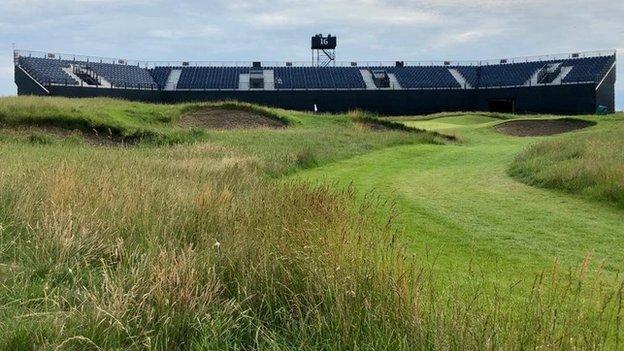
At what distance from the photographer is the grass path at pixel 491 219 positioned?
26.4 feet

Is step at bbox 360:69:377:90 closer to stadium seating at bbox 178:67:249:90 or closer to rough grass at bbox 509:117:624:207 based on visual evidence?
stadium seating at bbox 178:67:249:90

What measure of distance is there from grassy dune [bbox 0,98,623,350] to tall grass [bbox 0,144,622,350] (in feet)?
0.05

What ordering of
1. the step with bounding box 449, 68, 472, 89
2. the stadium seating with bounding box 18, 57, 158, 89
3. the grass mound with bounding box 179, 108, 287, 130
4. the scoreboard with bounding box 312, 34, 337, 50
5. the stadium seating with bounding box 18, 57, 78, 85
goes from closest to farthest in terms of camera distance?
the grass mound with bounding box 179, 108, 287, 130 → the stadium seating with bounding box 18, 57, 78, 85 → the stadium seating with bounding box 18, 57, 158, 89 → the step with bounding box 449, 68, 472, 89 → the scoreboard with bounding box 312, 34, 337, 50

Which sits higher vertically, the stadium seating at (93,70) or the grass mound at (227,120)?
the stadium seating at (93,70)

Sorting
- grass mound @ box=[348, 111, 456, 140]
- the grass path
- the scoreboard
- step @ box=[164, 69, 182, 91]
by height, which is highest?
the scoreboard

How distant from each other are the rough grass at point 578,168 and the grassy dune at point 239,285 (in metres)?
6.09

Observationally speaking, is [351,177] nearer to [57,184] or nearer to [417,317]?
[57,184]

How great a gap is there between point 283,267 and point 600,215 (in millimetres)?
7975

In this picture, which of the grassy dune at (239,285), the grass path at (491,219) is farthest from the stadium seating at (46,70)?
the grassy dune at (239,285)

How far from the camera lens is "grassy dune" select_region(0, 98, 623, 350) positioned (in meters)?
4.25

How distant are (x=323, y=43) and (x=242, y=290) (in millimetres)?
85951

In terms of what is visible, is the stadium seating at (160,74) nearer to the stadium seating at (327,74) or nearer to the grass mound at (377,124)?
the stadium seating at (327,74)

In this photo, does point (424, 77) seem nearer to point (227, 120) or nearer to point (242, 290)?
point (227, 120)

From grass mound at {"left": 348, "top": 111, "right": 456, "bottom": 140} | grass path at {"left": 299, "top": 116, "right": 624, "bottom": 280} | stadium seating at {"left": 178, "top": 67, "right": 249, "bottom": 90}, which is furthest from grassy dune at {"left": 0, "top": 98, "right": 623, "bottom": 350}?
stadium seating at {"left": 178, "top": 67, "right": 249, "bottom": 90}
